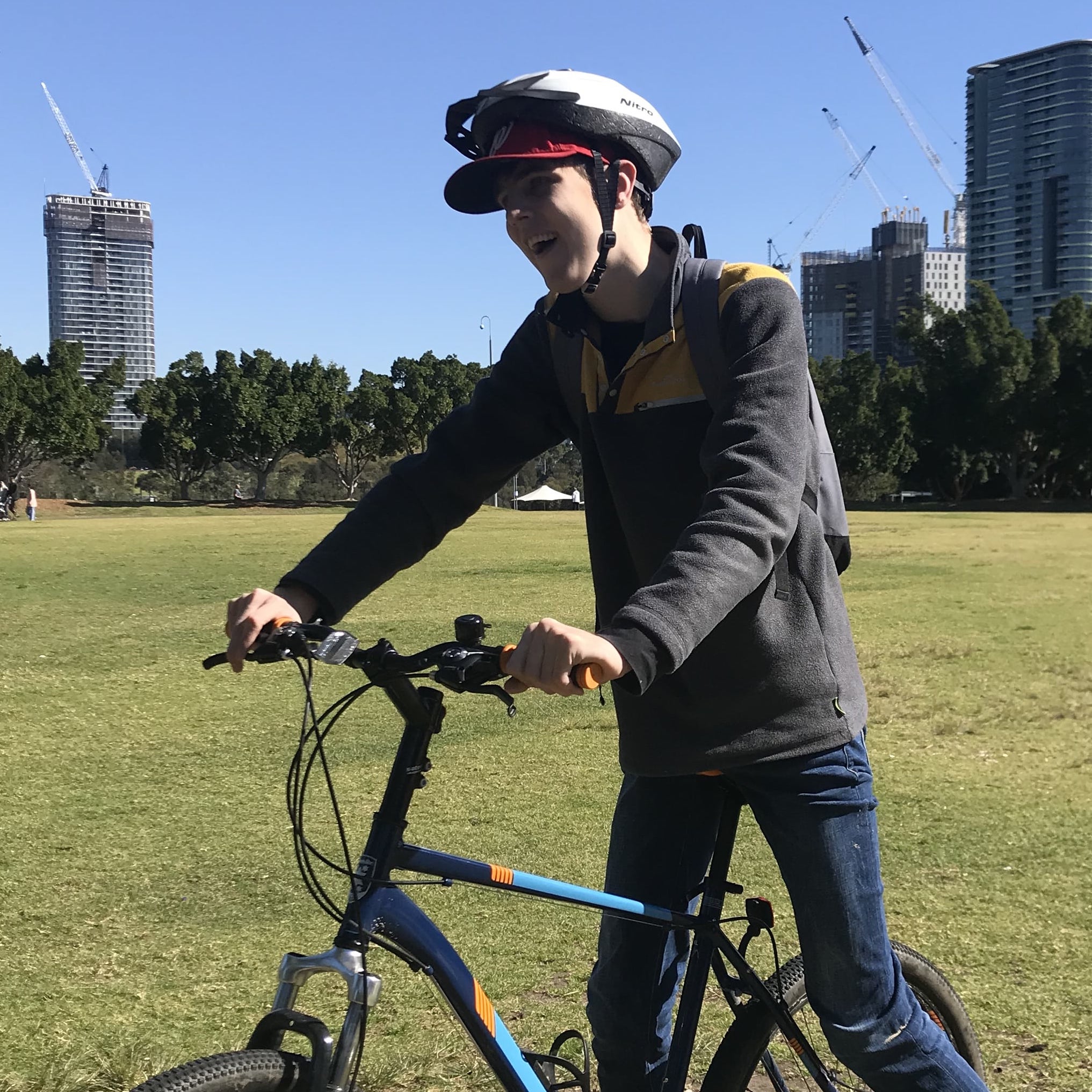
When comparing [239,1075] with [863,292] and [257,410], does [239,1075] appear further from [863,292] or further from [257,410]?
[863,292]

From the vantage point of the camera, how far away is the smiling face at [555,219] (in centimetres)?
228

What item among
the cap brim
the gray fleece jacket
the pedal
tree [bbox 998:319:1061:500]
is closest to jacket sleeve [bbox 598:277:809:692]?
the gray fleece jacket

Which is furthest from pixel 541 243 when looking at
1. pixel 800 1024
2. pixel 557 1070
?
pixel 800 1024

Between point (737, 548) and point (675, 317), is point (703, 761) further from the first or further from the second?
point (675, 317)

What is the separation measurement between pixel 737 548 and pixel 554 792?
506cm

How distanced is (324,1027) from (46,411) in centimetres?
6964

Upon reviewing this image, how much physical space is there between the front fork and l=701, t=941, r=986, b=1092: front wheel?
3.27 ft

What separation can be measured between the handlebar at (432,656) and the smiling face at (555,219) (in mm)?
730

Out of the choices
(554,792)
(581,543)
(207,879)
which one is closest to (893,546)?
(581,543)

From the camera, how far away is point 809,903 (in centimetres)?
234

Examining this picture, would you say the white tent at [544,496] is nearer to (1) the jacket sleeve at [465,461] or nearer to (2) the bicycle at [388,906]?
(1) the jacket sleeve at [465,461]

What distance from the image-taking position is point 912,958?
8.94ft

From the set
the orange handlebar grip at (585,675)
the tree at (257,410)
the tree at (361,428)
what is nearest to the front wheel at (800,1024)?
the orange handlebar grip at (585,675)

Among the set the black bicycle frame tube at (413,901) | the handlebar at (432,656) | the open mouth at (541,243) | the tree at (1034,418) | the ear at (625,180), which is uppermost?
the tree at (1034,418)
